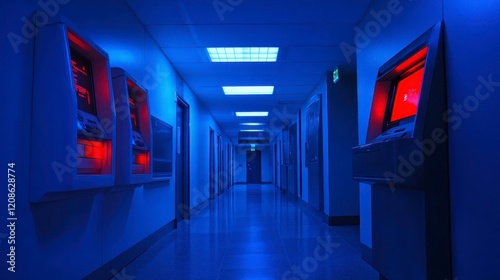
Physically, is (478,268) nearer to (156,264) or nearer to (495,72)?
(495,72)

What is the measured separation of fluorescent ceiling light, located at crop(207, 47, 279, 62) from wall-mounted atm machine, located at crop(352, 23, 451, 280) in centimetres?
249

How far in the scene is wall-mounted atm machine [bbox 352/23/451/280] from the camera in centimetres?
187


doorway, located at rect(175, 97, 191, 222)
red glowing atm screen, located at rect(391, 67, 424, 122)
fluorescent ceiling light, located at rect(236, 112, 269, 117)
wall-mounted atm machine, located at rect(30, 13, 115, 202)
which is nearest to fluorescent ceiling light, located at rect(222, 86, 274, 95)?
doorway, located at rect(175, 97, 191, 222)

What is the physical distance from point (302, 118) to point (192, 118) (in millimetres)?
2837

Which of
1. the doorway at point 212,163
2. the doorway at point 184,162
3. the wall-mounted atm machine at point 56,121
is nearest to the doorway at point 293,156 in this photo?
the doorway at point 212,163

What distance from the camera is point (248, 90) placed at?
700 cm

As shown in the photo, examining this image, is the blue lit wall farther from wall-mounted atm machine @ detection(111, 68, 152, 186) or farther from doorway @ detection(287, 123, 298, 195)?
doorway @ detection(287, 123, 298, 195)

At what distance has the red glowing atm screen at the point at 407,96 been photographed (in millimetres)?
2110

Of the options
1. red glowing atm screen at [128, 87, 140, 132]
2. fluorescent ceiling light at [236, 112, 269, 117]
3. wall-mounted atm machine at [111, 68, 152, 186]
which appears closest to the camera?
wall-mounted atm machine at [111, 68, 152, 186]

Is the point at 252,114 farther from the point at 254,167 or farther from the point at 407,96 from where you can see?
the point at 254,167

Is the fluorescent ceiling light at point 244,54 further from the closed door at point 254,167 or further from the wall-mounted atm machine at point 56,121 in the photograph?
the closed door at point 254,167

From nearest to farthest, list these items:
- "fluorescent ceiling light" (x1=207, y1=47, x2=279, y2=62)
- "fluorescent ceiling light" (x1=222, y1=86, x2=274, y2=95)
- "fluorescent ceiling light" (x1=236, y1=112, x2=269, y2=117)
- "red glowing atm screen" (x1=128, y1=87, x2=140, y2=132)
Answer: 1. "red glowing atm screen" (x1=128, y1=87, x2=140, y2=132)
2. "fluorescent ceiling light" (x1=207, y1=47, x2=279, y2=62)
3. "fluorescent ceiling light" (x1=222, y1=86, x2=274, y2=95)
4. "fluorescent ceiling light" (x1=236, y1=112, x2=269, y2=117)

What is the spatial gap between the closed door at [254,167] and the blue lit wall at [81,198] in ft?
65.2

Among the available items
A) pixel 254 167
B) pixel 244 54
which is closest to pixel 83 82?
pixel 244 54
